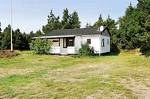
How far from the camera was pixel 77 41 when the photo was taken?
40281 mm

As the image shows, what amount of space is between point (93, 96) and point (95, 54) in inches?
1115

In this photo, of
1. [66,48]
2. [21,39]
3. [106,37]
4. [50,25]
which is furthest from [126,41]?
[50,25]

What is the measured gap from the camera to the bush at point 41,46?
38875mm

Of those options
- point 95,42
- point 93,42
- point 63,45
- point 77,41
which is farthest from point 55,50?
point 95,42

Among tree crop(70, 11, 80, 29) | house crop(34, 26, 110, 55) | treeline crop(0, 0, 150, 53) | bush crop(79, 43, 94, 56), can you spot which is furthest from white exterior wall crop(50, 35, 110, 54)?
tree crop(70, 11, 80, 29)

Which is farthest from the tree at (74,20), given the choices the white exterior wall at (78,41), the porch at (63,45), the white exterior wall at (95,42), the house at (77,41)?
the white exterior wall at (95,42)

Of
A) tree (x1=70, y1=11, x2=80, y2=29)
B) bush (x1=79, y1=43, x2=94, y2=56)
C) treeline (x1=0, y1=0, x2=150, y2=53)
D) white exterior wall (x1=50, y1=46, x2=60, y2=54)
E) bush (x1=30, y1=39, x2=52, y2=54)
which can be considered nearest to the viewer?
treeline (x1=0, y1=0, x2=150, y2=53)

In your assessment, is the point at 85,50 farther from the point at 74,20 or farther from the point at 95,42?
the point at 74,20

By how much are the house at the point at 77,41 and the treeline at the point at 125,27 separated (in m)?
3.67

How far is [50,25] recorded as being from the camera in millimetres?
67812

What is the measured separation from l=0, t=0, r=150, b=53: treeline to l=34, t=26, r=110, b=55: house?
367 centimetres

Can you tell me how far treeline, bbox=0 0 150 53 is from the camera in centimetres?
3412

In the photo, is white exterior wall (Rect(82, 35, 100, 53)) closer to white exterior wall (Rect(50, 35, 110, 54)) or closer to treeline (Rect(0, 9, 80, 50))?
white exterior wall (Rect(50, 35, 110, 54))

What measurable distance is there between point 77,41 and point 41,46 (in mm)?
5111
